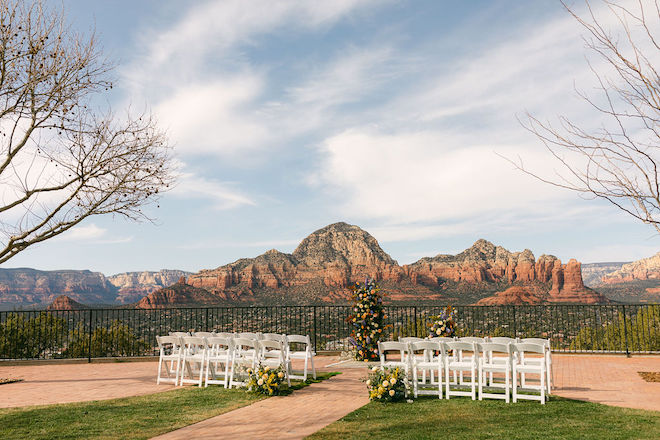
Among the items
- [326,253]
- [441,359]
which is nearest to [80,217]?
[441,359]

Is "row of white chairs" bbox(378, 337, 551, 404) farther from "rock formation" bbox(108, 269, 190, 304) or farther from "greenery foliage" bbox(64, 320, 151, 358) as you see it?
"rock formation" bbox(108, 269, 190, 304)

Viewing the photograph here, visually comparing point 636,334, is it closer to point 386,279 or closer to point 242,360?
point 242,360

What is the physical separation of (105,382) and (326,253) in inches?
2718

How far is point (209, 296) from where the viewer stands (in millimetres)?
70188

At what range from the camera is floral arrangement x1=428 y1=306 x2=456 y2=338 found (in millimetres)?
11961

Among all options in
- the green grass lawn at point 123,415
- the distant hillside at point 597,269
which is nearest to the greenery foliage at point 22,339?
the green grass lawn at point 123,415

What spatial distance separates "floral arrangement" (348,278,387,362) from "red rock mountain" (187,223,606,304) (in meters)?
47.0

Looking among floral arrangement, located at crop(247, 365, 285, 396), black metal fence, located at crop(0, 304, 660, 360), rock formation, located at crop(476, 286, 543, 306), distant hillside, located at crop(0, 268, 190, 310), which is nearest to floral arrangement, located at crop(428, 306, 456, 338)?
black metal fence, located at crop(0, 304, 660, 360)

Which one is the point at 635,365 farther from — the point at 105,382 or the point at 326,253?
the point at 326,253

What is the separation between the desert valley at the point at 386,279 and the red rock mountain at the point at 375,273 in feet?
0.43

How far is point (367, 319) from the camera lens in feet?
45.7

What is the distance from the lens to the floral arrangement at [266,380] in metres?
9.35

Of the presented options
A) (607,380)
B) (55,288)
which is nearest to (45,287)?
(55,288)

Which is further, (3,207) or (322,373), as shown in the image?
(3,207)
